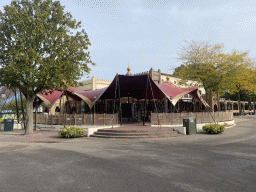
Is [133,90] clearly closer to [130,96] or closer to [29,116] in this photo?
[130,96]

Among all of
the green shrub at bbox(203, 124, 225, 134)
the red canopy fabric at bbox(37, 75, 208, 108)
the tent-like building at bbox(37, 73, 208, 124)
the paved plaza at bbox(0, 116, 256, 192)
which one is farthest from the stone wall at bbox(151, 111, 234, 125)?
the paved plaza at bbox(0, 116, 256, 192)

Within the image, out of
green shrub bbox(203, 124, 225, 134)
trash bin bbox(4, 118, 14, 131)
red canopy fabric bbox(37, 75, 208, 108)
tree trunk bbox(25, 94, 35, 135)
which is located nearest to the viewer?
green shrub bbox(203, 124, 225, 134)

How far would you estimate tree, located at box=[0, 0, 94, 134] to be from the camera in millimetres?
13516

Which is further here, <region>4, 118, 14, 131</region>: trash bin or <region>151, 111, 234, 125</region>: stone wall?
<region>4, 118, 14, 131</region>: trash bin

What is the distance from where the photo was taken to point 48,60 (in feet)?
47.4

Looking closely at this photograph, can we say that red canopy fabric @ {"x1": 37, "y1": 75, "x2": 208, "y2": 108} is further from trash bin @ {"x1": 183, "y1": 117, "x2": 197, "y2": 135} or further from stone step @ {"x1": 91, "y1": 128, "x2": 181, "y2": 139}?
stone step @ {"x1": 91, "y1": 128, "x2": 181, "y2": 139}

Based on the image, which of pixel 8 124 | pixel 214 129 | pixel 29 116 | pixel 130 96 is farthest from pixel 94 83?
pixel 214 129

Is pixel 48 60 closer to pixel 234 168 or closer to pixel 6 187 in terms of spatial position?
pixel 6 187

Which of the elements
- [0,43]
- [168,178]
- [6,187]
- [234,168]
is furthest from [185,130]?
[0,43]

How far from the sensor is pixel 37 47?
1430 cm

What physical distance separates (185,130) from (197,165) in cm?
881

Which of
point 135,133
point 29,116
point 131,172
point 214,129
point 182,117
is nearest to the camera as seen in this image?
point 131,172

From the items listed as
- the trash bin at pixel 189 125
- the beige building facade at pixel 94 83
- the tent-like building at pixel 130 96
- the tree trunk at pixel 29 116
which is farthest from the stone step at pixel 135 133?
the beige building facade at pixel 94 83

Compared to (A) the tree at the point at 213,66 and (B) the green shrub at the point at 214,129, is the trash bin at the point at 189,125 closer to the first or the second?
(B) the green shrub at the point at 214,129
